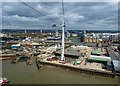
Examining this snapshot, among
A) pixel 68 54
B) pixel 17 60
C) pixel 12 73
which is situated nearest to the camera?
pixel 12 73

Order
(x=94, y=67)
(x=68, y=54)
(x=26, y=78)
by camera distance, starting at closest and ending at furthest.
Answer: (x=26, y=78), (x=94, y=67), (x=68, y=54)

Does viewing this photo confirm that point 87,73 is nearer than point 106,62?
Yes

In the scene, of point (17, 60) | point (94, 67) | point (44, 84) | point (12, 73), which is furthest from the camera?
point (17, 60)

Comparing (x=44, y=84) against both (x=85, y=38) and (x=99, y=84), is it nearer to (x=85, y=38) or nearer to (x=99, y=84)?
(x=99, y=84)

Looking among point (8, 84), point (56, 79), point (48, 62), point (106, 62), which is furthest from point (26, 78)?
point (106, 62)

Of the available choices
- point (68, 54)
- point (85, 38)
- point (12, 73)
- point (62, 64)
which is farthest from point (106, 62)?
point (85, 38)

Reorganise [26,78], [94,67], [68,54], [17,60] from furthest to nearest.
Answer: [68,54], [17,60], [94,67], [26,78]

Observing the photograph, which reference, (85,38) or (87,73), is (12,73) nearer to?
(87,73)

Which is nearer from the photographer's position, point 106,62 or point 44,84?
point 44,84
